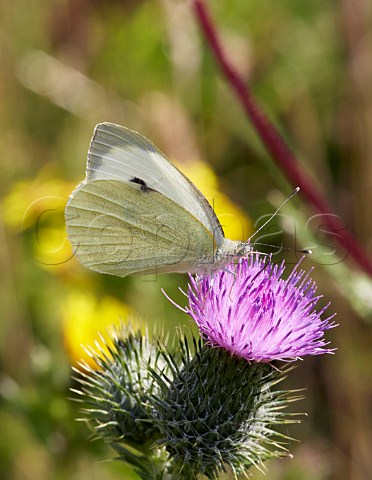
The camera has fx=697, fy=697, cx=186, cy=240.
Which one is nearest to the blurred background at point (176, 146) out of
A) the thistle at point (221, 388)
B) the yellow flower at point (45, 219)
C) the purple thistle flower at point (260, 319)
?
the yellow flower at point (45, 219)

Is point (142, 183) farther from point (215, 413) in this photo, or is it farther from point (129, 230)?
point (215, 413)

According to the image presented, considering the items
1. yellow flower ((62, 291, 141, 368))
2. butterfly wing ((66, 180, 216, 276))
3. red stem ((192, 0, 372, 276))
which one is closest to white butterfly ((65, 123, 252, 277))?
butterfly wing ((66, 180, 216, 276))

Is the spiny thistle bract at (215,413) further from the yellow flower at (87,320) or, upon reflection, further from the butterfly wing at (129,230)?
the yellow flower at (87,320)

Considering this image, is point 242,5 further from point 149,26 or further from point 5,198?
point 5,198

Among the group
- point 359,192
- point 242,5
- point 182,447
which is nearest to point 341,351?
point 359,192

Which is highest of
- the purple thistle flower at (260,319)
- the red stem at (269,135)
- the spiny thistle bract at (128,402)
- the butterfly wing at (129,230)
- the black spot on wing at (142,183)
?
the red stem at (269,135)

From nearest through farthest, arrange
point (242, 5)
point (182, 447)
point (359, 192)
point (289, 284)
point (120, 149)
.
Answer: point (182, 447)
point (289, 284)
point (120, 149)
point (359, 192)
point (242, 5)
